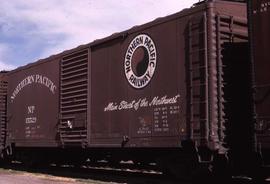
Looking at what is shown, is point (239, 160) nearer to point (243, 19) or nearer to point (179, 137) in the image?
point (179, 137)

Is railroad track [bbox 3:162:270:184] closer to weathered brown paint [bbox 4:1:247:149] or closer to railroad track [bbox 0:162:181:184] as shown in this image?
railroad track [bbox 0:162:181:184]

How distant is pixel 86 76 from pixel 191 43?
4.44 metres

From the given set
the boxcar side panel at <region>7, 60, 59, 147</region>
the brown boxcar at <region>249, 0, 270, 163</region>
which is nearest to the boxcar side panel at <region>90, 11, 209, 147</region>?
the brown boxcar at <region>249, 0, 270, 163</region>

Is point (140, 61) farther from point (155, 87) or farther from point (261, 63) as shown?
point (261, 63)

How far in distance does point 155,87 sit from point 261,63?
10.6ft

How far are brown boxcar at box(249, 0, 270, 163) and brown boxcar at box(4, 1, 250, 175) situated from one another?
1.18 metres

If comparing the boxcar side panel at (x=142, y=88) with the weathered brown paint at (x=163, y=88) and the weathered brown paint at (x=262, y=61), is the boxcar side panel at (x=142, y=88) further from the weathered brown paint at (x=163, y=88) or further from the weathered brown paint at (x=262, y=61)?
the weathered brown paint at (x=262, y=61)

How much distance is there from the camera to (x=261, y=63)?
933 cm

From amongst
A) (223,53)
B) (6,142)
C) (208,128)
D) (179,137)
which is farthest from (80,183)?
(6,142)

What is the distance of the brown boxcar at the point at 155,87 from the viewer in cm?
1054

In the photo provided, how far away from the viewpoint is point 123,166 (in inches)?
688

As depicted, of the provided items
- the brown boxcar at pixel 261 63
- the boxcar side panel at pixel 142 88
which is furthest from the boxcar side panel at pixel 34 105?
the brown boxcar at pixel 261 63

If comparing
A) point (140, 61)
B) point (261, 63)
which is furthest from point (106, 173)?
point (261, 63)

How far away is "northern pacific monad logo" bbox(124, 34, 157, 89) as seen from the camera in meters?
12.1
